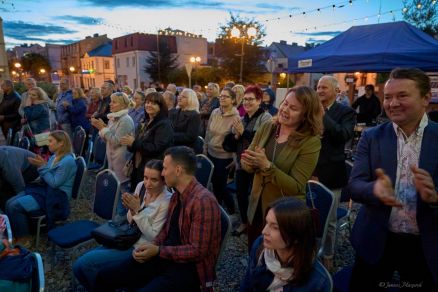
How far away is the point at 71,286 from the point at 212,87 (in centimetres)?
485

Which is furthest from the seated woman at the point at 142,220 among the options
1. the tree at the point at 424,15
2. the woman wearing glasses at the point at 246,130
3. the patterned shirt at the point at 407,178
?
the tree at the point at 424,15

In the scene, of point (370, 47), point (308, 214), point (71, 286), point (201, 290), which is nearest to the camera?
point (308, 214)

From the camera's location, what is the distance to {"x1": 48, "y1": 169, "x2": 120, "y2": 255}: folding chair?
280 cm

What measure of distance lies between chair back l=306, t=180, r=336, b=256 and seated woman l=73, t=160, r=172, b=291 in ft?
3.95

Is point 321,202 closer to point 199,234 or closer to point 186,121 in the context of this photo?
point 199,234

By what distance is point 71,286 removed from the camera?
2.90 metres

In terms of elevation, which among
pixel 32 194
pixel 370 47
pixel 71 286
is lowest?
pixel 71 286

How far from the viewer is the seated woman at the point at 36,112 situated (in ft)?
19.8

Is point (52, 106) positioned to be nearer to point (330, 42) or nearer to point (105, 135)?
point (105, 135)

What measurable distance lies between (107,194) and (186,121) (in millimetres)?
1654

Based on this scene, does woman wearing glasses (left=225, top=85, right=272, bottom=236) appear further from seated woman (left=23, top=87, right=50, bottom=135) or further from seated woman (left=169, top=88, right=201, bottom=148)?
seated woman (left=23, top=87, right=50, bottom=135)

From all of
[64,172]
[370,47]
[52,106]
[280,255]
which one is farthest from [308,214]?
[52,106]

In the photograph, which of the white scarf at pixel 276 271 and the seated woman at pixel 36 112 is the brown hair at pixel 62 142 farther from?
the seated woman at pixel 36 112

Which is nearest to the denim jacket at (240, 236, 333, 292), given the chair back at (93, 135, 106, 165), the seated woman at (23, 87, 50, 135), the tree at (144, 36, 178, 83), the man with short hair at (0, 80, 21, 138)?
the chair back at (93, 135, 106, 165)
